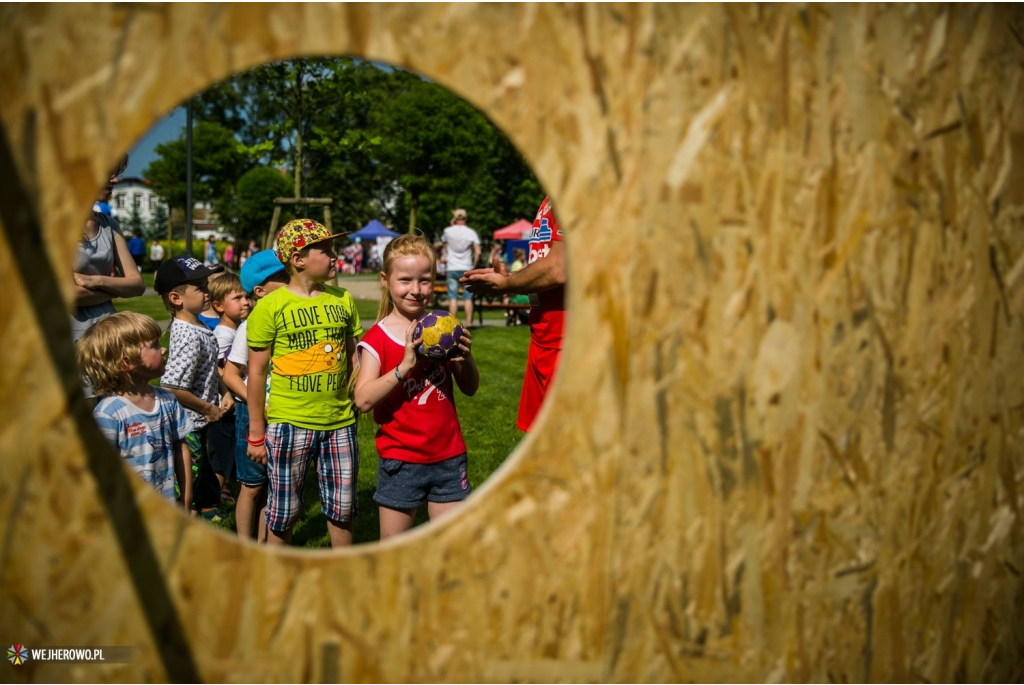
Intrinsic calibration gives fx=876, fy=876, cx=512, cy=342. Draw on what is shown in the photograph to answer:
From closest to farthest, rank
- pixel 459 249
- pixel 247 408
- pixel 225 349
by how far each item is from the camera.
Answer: pixel 247 408 < pixel 225 349 < pixel 459 249

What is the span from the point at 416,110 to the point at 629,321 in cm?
4028

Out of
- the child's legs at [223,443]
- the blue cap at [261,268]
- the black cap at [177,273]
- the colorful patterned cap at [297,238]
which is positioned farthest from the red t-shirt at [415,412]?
the child's legs at [223,443]

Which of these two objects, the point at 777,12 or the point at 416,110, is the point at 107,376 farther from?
the point at 416,110

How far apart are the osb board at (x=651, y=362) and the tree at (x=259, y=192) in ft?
186

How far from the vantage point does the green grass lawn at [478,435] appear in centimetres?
586

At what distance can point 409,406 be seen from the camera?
166 inches

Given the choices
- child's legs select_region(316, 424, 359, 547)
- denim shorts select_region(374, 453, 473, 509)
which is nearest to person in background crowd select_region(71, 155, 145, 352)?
child's legs select_region(316, 424, 359, 547)

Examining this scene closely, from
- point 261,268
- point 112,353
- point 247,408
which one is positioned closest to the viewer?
point 112,353

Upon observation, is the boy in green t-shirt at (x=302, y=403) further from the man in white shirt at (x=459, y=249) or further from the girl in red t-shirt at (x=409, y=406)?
the man in white shirt at (x=459, y=249)

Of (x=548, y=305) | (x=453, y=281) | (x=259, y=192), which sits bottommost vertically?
(x=548, y=305)

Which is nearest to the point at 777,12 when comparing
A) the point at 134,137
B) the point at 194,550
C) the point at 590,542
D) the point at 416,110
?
the point at 590,542

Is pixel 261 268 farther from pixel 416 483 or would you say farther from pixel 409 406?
pixel 416 483

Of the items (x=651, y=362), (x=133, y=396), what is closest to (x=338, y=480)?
(x=133, y=396)

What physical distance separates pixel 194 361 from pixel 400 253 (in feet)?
6.06
